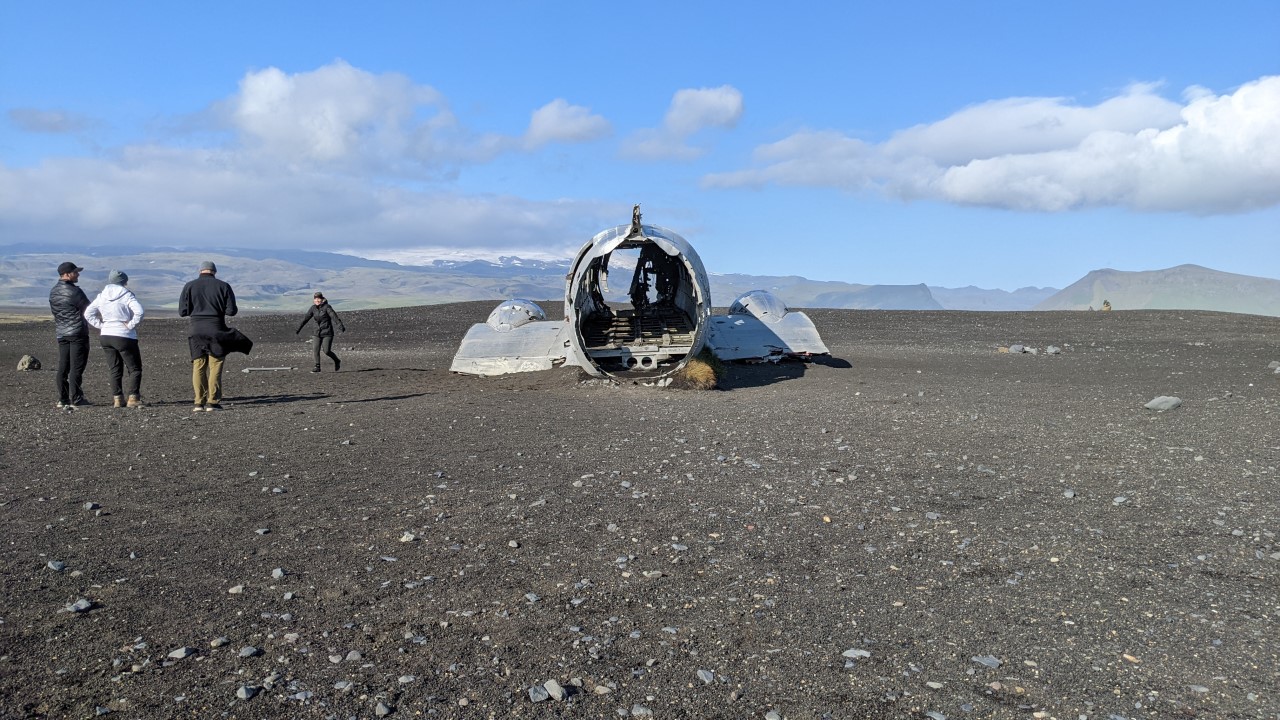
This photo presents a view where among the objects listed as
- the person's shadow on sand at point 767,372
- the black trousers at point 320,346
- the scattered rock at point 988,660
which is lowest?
the scattered rock at point 988,660

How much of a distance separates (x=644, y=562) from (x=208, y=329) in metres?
8.74

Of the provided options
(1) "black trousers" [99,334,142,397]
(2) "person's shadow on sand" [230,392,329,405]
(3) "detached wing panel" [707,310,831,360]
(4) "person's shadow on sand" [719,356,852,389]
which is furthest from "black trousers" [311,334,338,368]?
(4) "person's shadow on sand" [719,356,852,389]

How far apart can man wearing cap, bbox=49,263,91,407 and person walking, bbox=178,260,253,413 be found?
4.73 feet

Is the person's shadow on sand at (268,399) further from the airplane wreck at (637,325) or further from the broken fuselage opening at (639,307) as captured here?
the broken fuselage opening at (639,307)

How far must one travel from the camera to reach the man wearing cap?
39.5 ft

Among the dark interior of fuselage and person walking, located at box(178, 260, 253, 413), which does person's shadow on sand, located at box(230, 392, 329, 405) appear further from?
the dark interior of fuselage

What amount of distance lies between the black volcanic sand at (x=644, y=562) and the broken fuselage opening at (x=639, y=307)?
13.3ft

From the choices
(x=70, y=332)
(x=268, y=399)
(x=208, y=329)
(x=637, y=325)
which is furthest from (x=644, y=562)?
(x=637, y=325)

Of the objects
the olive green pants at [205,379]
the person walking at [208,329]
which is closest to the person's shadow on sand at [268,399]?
the olive green pants at [205,379]

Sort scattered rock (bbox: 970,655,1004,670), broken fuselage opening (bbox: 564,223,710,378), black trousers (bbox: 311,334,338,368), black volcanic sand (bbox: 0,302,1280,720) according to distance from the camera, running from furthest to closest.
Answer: black trousers (bbox: 311,334,338,368), broken fuselage opening (bbox: 564,223,710,378), scattered rock (bbox: 970,655,1004,670), black volcanic sand (bbox: 0,302,1280,720)

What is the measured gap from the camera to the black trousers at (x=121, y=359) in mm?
12117

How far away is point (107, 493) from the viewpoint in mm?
7219

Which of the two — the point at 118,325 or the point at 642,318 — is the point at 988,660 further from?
the point at 642,318

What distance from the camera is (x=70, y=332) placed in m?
12.1
